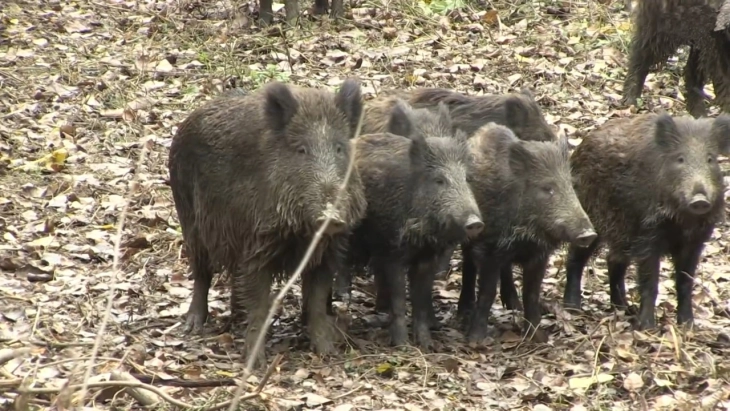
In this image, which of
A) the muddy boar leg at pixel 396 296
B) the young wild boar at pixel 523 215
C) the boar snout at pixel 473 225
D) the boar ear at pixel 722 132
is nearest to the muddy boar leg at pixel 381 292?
the muddy boar leg at pixel 396 296

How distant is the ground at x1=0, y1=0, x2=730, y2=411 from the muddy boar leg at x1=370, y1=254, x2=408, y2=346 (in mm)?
130

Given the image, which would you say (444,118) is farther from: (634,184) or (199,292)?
(199,292)

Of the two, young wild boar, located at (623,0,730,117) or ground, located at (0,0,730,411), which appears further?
young wild boar, located at (623,0,730,117)

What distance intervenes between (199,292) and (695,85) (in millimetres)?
6138

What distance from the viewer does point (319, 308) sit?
6.70m

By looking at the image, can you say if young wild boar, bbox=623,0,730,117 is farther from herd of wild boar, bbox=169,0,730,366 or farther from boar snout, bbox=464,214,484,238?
boar snout, bbox=464,214,484,238

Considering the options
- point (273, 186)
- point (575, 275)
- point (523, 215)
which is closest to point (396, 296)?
point (523, 215)

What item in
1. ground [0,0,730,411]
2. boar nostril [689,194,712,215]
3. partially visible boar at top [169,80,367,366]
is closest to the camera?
ground [0,0,730,411]

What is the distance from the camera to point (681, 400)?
19.1 ft

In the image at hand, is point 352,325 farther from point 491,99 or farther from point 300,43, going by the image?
point 300,43

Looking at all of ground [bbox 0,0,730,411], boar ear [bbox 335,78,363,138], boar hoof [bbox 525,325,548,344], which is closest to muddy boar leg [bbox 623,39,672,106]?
ground [bbox 0,0,730,411]

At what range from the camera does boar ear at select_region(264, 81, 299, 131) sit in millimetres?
6516

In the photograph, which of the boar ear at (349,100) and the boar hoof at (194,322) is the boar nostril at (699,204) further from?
the boar hoof at (194,322)

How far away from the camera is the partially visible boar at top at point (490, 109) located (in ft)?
26.8
